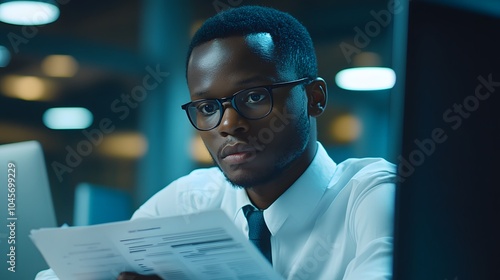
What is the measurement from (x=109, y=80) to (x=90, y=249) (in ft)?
6.21

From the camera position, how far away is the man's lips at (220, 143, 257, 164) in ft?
3.20

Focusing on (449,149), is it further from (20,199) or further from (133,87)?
(133,87)

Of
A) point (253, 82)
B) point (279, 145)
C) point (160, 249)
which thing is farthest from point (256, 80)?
point (160, 249)

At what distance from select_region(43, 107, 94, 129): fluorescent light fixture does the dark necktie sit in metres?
1.73

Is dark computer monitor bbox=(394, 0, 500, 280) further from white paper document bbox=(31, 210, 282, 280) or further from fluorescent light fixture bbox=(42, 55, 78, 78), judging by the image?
fluorescent light fixture bbox=(42, 55, 78, 78)

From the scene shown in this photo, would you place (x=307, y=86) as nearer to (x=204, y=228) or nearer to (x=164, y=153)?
(x=204, y=228)

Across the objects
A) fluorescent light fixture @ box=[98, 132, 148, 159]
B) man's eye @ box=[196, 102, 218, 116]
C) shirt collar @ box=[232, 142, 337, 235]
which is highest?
man's eye @ box=[196, 102, 218, 116]

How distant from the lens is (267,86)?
3.30ft

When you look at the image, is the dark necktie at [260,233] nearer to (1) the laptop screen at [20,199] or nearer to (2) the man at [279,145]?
(2) the man at [279,145]

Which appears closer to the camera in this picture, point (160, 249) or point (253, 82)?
point (160, 249)

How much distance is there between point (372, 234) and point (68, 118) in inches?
87.5

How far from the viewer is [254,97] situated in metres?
0.99

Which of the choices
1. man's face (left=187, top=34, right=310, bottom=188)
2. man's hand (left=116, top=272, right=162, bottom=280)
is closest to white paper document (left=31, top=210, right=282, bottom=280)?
man's hand (left=116, top=272, right=162, bottom=280)

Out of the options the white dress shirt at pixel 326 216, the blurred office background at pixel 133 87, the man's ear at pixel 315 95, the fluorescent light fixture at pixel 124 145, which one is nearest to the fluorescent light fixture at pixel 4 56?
the blurred office background at pixel 133 87
